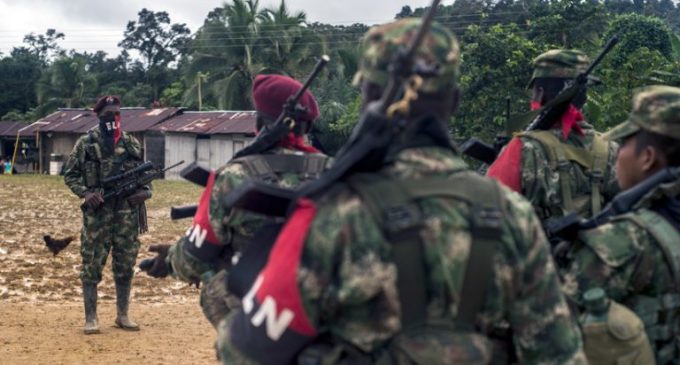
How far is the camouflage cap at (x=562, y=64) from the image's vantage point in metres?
5.23

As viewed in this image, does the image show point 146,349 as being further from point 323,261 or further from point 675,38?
A: point 675,38

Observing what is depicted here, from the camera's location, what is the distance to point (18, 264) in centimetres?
1312

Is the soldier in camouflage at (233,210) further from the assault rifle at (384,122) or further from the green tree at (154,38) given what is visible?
the green tree at (154,38)

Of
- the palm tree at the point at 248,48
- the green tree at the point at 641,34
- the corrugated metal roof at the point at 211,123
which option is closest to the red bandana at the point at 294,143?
the green tree at the point at 641,34

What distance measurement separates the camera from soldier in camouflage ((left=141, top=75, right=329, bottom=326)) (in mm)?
4340

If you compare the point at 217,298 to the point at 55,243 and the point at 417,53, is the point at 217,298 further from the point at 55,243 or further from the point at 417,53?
the point at 55,243

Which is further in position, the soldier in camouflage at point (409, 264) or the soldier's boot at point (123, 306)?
the soldier's boot at point (123, 306)

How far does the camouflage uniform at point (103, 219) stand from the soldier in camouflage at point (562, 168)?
5077 mm

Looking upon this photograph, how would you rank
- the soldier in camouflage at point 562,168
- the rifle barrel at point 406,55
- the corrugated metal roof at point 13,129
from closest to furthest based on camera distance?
1. the rifle barrel at point 406,55
2. the soldier in camouflage at point 562,168
3. the corrugated metal roof at point 13,129

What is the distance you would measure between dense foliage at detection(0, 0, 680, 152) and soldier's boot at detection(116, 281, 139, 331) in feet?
9.16

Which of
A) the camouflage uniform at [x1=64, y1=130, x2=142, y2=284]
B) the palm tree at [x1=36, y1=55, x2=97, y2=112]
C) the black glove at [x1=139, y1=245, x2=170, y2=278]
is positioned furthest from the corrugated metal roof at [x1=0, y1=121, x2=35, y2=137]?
the black glove at [x1=139, y1=245, x2=170, y2=278]

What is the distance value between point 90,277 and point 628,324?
6725 millimetres

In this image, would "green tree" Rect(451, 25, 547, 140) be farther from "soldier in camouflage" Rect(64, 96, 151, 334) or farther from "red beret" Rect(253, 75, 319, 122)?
"red beret" Rect(253, 75, 319, 122)

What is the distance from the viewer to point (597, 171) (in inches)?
195
